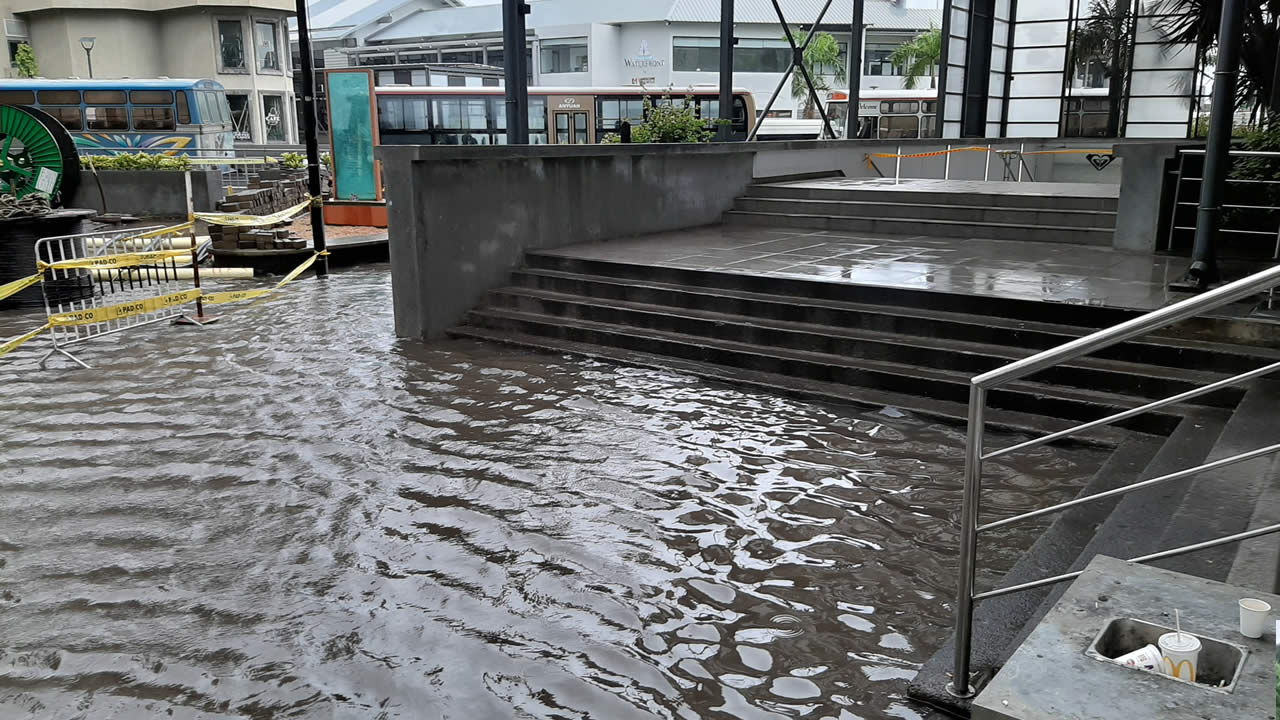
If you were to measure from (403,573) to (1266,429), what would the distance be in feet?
15.6

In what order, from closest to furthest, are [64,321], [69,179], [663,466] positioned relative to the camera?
[663,466] → [64,321] → [69,179]

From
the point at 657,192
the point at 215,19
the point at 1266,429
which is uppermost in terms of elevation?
the point at 215,19

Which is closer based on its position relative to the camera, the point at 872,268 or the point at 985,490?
the point at 985,490

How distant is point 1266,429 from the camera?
17.7 feet

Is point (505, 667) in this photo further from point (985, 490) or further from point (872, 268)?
point (872, 268)

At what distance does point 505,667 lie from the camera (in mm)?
3883

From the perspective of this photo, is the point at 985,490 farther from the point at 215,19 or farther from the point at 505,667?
the point at 215,19

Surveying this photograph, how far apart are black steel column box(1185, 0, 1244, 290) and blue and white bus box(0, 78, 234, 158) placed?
29.4m

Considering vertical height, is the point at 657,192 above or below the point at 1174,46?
below

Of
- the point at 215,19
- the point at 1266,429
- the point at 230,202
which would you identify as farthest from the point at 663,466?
the point at 215,19

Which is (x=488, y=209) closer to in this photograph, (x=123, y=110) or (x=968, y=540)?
A: (x=968, y=540)

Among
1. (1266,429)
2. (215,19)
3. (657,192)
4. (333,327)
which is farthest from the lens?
(215,19)

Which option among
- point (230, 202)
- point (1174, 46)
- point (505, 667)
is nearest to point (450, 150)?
point (505, 667)

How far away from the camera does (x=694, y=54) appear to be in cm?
6362
